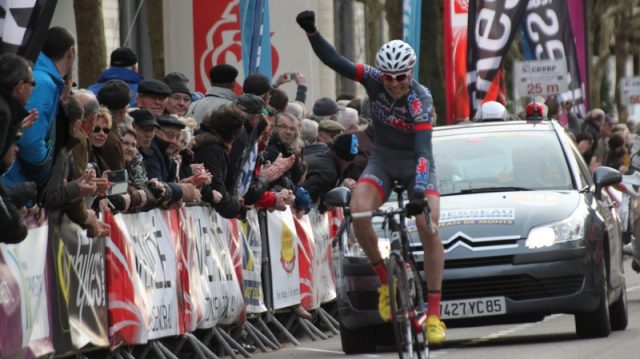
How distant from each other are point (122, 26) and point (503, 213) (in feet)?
49.6

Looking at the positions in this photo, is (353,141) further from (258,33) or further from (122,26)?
(122,26)

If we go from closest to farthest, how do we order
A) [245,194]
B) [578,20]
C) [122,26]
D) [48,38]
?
[48,38] → [245,194] → [122,26] → [578,20]

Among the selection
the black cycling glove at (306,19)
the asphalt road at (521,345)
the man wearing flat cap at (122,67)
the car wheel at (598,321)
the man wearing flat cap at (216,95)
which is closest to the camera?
the black cycling glove at (306,19)

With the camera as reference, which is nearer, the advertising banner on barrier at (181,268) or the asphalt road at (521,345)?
the asphalt road at (521,345)

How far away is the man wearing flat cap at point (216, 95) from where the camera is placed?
1544 centimetres

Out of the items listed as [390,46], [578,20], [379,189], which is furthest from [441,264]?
[578,20]

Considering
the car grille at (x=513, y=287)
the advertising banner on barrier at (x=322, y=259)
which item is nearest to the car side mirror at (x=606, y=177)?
the car grille at (x=513, y=287)

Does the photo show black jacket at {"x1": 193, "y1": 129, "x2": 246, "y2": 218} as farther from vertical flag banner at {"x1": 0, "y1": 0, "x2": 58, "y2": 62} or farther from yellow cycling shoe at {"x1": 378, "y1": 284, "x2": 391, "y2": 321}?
vertical flag banner at {"x1": 0, "y1": 0, "x2": 58, "y2": 62}

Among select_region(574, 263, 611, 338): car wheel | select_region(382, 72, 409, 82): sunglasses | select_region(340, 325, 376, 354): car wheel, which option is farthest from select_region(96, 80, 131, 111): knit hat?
select_region(574, 263, 611, 338): car wheel

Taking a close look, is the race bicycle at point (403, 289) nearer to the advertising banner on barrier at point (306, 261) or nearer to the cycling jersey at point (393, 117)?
the cycling jersey at point (393, 117)

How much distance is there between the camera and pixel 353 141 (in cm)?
1675

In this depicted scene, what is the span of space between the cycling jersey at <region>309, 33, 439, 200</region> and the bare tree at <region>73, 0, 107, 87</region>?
333 inches

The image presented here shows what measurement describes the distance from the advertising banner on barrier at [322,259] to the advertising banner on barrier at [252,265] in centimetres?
164

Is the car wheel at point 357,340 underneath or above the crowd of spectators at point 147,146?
underneath
